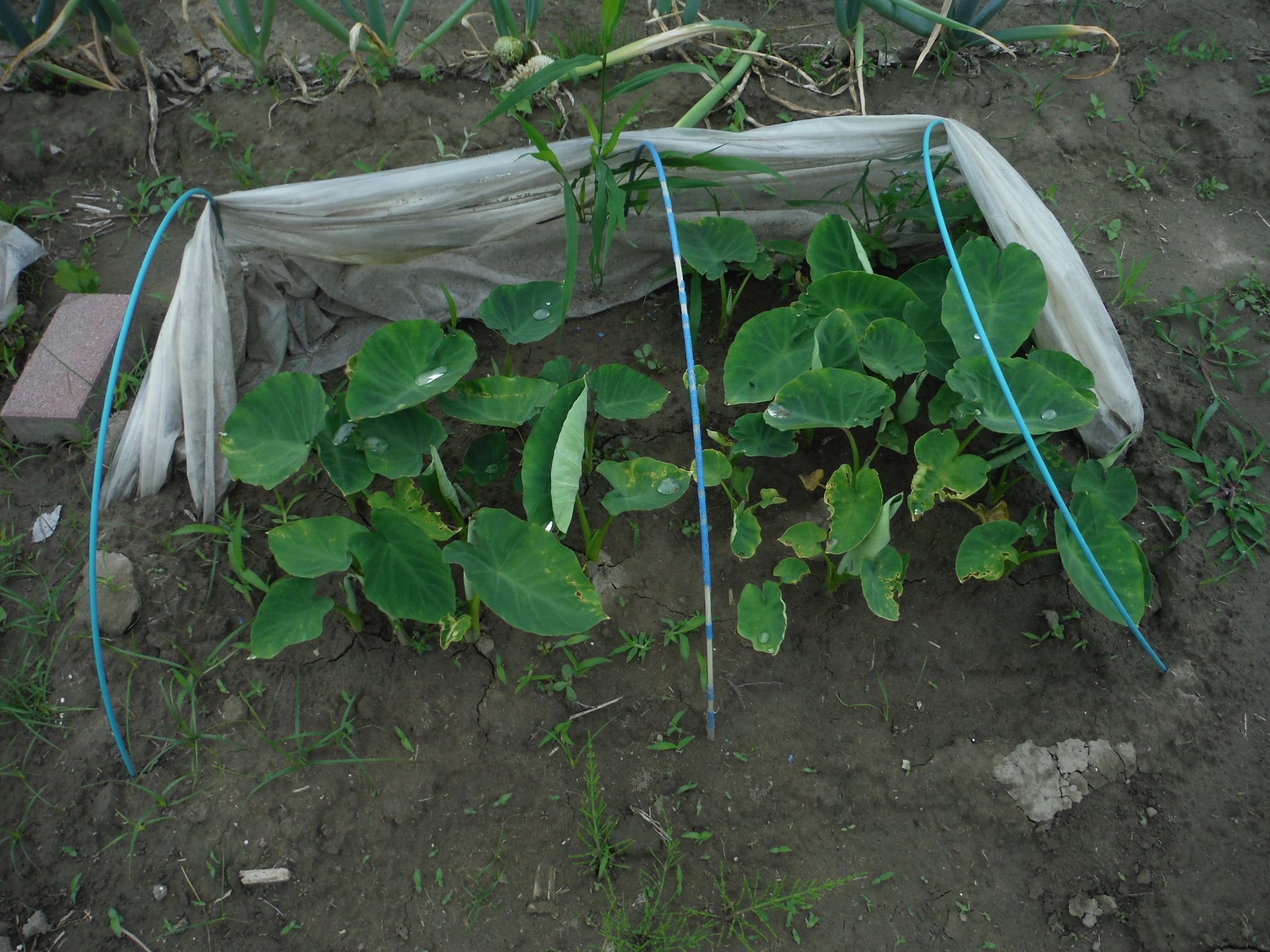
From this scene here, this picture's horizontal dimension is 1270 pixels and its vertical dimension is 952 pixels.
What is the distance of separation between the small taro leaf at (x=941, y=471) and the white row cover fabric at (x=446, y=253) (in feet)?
1.25

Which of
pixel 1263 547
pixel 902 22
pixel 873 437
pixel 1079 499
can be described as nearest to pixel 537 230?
pixel 873 437

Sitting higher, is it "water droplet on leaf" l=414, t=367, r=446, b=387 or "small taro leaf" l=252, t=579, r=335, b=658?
"water droplet on leaf" l=414, t=367, r=446, b=387

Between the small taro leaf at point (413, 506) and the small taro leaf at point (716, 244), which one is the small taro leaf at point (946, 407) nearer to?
the small taro leaf at point (716, 244)

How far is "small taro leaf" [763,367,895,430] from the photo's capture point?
1.63 meters

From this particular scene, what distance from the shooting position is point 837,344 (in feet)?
5.70

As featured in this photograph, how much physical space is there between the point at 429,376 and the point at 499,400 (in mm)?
149

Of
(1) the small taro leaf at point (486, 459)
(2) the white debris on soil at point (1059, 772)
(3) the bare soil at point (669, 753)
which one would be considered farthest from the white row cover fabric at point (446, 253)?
(2) the white debris on soil at point (1059, 772)

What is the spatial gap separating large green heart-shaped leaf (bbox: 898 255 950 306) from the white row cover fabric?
0.14 meters

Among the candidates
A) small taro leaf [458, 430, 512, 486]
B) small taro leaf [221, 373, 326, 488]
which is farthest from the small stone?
small taro leaf [458, 430, 512, 486]

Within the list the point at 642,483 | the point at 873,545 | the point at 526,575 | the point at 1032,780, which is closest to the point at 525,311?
the point at 642,483

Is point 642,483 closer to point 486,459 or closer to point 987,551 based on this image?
point 486,459

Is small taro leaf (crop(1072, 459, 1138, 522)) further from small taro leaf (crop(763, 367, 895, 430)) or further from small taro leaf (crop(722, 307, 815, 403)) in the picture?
small taro leaf (crop(722, 307, 815, 403))

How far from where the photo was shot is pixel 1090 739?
1620mm

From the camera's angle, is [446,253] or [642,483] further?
[446,253]
